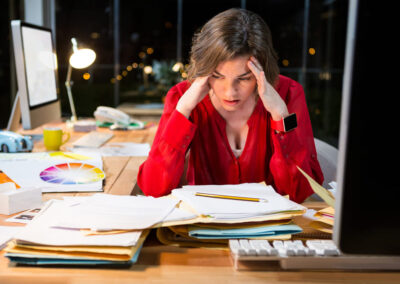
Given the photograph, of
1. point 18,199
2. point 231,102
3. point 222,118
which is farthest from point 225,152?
point 18,199

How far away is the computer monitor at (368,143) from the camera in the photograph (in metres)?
0.54

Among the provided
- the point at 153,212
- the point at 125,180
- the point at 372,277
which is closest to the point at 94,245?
the point at 153,212

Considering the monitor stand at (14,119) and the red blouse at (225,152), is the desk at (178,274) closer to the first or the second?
the red blouse at (225,152)

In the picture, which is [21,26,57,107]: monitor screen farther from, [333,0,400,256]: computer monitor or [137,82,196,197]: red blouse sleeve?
[333,0,400,256]: computer monitor

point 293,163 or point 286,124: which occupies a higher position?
point 286,124

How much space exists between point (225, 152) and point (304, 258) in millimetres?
845

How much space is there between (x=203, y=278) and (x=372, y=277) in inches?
11.4

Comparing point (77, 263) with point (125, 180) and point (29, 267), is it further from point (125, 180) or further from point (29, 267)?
point (125, 180)

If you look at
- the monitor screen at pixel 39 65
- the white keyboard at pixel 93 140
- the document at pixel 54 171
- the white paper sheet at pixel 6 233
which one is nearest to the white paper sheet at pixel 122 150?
the white keyboard at pixel 93 140

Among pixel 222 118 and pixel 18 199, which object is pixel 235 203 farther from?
pixel 222 118

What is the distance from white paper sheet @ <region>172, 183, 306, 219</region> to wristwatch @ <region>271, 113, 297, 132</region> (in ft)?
1.20

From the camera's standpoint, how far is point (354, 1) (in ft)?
1.75

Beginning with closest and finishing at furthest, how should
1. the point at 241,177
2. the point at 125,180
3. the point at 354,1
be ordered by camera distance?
the point at 354,1, the point at 125,180, the point at 241,177

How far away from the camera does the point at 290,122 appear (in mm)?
1371
